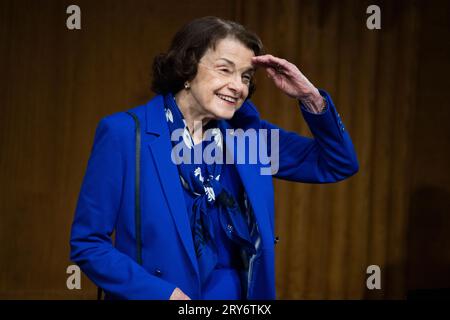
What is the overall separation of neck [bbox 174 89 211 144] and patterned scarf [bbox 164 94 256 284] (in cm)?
3

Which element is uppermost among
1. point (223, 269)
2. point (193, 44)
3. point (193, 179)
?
point (193, 44)

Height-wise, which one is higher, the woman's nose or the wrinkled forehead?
the wrinkled forehead

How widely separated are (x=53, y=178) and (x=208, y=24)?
6.88 ft

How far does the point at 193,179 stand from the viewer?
1961 millimetres

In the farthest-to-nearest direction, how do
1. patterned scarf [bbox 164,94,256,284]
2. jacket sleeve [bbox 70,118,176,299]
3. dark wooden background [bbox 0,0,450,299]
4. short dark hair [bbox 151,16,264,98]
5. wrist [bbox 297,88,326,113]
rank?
dark wooden background [bbox 0,0,450,299], wrist [bbox 297,88,326,113], short dark hair [bbox 151,16,264,98], patterned scarf [bbox 164,94,256,284], jacket sleeve [bbox 70,118,176,299]

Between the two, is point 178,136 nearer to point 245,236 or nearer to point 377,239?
point 245,236

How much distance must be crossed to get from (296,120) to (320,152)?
1.73 meters

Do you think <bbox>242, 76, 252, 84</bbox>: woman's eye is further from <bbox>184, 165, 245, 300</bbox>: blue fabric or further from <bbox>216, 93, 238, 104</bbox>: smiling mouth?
<bbox>184, 165, 245, 300</bbox>: blue fabric

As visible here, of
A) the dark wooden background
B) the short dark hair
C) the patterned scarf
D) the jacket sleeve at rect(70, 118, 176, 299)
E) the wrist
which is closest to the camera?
the jacket sleeve at rect(70, 118, 176, 299)

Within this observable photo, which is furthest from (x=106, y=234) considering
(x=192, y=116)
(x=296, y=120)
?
(x=296, y=120)

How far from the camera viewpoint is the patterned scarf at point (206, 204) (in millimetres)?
1922

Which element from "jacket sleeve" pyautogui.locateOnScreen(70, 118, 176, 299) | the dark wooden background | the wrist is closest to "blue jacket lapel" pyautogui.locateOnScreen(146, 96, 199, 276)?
"jacket sleeve" pyautogui.locateOnScreen(70, 118, 176, 299)

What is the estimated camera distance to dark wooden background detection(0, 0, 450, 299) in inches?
150

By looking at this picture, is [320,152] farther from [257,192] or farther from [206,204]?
[206,204]
